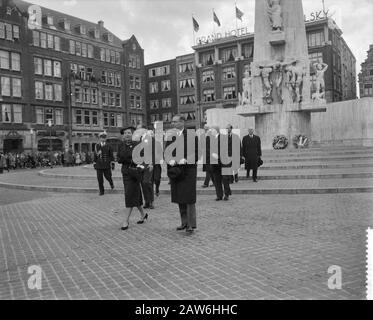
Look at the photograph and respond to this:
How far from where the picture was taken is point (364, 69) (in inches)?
2638

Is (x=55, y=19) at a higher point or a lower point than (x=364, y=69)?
higher

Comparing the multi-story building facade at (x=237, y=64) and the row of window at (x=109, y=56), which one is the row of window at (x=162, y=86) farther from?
the row of window at (x=109, y=56)

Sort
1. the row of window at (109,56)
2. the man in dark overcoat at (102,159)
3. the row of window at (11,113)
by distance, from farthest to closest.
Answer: the row of window at (109,56) → the row of window at (11,113) → the man in dark overcoat at (102,159)

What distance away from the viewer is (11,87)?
5106 centimetres

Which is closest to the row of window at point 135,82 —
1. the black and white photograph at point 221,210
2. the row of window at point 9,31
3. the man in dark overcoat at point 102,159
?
the row of window at point 9,31

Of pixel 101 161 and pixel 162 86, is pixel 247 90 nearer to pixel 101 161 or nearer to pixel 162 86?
pixel 101 161

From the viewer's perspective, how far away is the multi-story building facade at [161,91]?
3012 inches

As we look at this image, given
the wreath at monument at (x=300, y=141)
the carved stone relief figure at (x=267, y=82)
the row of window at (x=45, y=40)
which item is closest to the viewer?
the wreath at monument at (x=300, y=141)

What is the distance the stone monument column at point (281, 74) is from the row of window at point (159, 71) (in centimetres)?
5297

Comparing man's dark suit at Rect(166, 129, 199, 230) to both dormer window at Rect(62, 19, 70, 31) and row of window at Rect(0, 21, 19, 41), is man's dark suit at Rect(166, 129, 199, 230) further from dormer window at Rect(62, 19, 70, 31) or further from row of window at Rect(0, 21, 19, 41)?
dormer window at Rect(62, 19, 70, 31)

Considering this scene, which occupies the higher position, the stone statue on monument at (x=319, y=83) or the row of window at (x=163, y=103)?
the row of window at (x=163, y=103)
